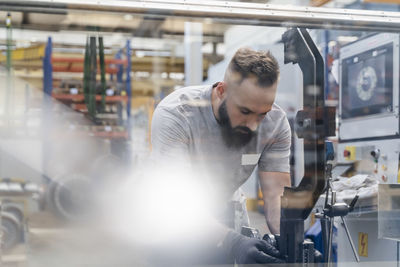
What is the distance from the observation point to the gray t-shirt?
1.93 m

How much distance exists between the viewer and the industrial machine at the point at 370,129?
2.76m

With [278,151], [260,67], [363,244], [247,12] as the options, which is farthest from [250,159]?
[363,244]

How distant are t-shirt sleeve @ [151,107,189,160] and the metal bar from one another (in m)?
0.44

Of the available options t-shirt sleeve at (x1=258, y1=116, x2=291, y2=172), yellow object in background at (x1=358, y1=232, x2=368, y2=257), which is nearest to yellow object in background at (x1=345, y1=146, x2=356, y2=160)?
yellow object in background at (x1=358, y1=232, x2=368, y2=257)

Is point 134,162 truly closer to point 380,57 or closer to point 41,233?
point 41,233

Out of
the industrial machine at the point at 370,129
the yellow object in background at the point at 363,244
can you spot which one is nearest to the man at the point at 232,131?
the industrial machine at the point at 370,129

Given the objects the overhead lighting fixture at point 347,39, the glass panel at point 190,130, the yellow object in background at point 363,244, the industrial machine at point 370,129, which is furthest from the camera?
the overhead lighting fixture at point 347,39

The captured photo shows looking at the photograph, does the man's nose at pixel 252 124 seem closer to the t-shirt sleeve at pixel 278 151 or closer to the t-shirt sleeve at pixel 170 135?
the t-shirt sleeve at pixel 278 151

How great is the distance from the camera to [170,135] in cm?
192

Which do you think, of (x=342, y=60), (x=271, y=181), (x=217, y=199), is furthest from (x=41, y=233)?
(x=342, y=60)

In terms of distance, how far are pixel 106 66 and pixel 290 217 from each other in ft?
4.42

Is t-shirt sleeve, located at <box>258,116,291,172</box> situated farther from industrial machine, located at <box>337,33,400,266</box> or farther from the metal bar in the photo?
industrial machine, located at <box>337,33,400,266</box>

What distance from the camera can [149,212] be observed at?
2254 millimetres

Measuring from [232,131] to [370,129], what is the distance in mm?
1653
